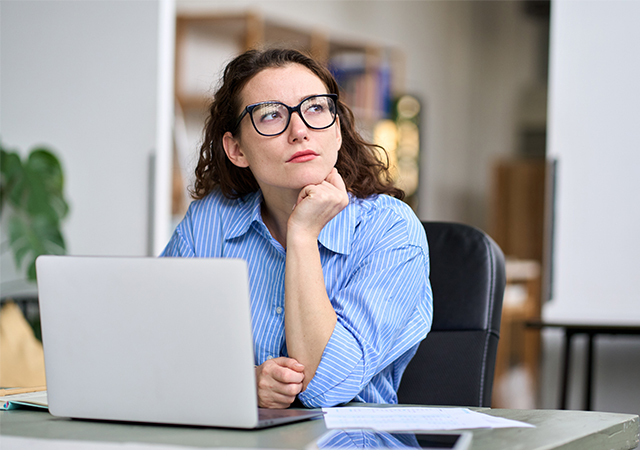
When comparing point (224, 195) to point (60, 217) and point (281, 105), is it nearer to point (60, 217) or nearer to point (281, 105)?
point (281, 105)

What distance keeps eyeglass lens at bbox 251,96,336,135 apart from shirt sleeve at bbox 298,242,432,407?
26 cm

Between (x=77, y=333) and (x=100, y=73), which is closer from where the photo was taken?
(x=77, y=333)

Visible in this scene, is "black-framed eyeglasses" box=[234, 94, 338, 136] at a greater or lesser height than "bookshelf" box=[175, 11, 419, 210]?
lesser

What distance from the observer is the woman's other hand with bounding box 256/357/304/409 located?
3.56ft

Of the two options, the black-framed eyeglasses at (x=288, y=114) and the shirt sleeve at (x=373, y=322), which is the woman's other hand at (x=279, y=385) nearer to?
the shirt sleeve at (x=373, y=322)

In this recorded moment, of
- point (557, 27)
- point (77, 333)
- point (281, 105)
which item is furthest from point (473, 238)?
point (557, 27)

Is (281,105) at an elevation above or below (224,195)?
above

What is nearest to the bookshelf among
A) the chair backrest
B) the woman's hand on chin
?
the chair backrest

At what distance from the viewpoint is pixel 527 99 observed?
6355 mm

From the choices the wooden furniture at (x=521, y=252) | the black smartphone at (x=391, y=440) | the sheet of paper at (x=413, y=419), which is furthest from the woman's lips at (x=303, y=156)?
the wooden furniture at (x=521, y=252)

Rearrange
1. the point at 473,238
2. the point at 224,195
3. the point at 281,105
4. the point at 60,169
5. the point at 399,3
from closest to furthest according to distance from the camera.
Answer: the point at 281,105 < the point at 473,238 < the point at 224,195 < the point at 60,169 < the point at 399,3

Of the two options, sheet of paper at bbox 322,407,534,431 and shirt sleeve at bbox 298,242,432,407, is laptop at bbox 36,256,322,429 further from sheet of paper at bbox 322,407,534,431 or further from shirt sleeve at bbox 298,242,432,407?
shirt sleeve at bbox 298,242,432,407

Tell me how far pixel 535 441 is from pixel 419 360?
0.61m

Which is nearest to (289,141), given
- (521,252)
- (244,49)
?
(244,49)
